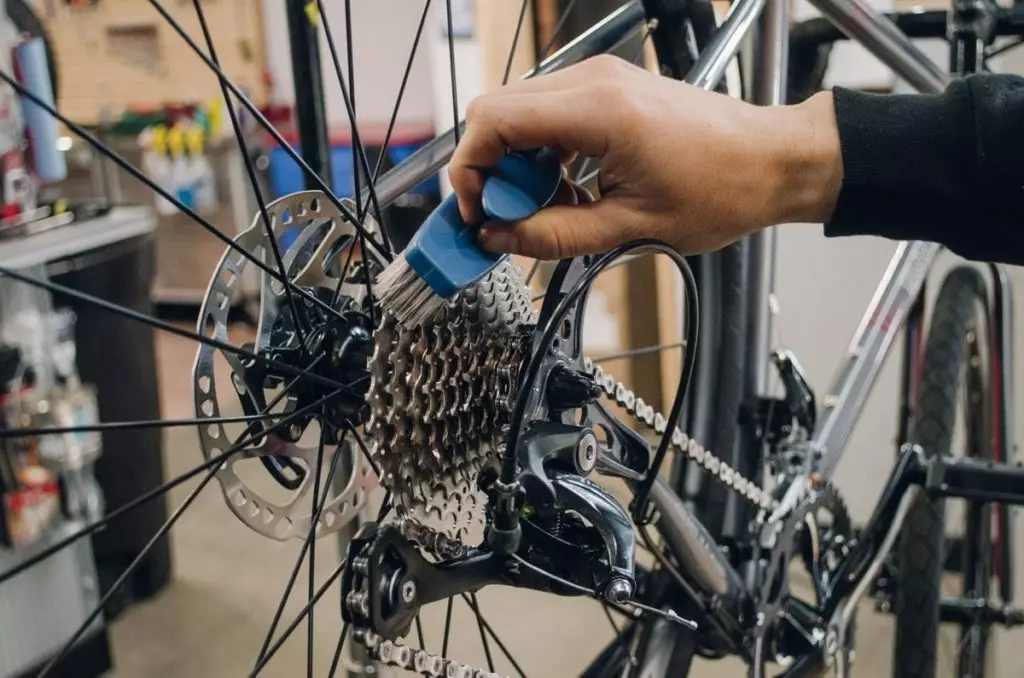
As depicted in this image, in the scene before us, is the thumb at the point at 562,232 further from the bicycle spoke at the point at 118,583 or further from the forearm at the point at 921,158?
the bicycle spoke at the point at 118,583

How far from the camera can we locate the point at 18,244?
1308 mm

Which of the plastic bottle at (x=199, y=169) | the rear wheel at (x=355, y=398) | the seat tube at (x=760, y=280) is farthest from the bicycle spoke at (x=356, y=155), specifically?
the plastic bottle at (x=199, y=169)

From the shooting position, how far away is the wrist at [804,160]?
0.50 m

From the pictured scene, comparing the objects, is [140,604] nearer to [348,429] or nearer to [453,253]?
[348,429]

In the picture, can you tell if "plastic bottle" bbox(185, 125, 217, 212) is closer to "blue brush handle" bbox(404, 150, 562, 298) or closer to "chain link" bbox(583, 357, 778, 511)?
"chain link" bbox(583, 357, 778, 511)

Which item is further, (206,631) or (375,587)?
(206,631)

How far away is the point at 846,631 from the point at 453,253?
0.66 m

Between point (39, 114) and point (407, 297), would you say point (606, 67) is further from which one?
point (39, 114)

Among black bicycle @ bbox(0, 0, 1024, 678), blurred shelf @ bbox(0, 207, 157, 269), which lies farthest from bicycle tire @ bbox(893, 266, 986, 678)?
blurred shelf @ bbox(0, 207, 157, 269)

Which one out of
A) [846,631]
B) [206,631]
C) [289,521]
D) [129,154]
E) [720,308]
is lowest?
[206,631]

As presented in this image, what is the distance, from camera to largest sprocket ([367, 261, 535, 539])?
455mm

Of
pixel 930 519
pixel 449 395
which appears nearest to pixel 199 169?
pixel 930 519

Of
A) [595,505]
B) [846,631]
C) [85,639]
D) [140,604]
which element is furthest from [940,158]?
[140,604]

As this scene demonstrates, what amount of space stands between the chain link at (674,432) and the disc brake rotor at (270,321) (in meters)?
0.15
